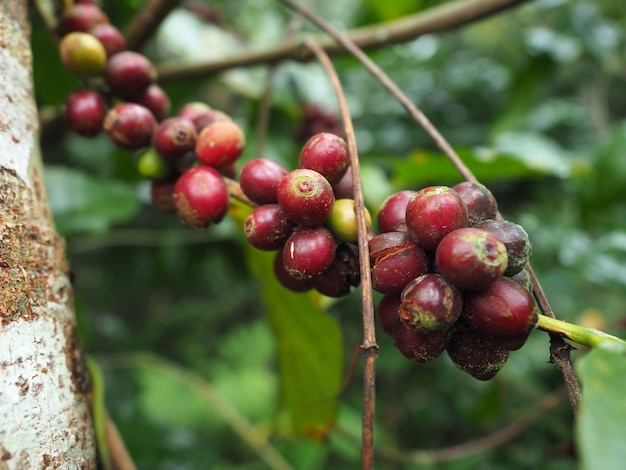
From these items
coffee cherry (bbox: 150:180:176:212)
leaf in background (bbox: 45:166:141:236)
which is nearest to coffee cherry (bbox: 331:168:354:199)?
coffee cherry (bbox: 150:180:176:212)

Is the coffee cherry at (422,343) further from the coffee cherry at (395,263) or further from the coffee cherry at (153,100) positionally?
the coffee cherry at (153,100)

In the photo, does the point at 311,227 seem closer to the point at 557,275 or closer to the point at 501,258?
the point at 501,258

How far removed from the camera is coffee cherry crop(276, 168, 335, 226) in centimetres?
48

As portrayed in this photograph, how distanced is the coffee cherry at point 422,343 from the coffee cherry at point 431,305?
0.02 meters

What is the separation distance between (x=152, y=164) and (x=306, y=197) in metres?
0.25

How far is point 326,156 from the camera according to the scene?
0.52 metres

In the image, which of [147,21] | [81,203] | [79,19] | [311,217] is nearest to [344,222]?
[311,217]

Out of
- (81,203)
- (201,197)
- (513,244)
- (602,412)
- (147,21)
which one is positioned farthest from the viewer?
(81,203)

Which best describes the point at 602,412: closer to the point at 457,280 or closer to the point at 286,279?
the point at 457,280

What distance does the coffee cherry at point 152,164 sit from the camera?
0.65 metres

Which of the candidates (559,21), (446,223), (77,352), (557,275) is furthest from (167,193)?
(559,21)

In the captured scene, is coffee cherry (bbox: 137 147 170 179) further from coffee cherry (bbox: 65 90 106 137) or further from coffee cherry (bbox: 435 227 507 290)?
coffee cherry (bbox: 435 227 507 290)

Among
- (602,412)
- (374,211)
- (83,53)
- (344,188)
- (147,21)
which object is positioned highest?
(147,21)

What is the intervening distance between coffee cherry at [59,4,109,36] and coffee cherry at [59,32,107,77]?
0.12ft
